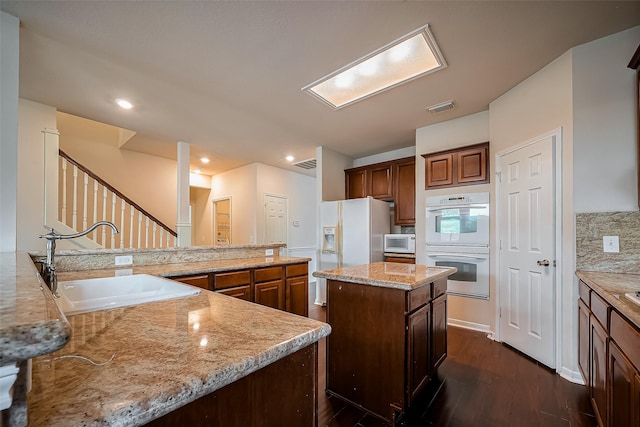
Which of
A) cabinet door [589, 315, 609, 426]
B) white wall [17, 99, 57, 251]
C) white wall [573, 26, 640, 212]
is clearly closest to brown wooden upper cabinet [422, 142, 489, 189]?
white wall [573, 26, 640, 212]

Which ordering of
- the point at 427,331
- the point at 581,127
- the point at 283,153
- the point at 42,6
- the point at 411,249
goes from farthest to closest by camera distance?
1. the point at 283,153
2. the point at 411,249
3. the point at 581,127
4. the point at 427,331
5. the point at 42,6

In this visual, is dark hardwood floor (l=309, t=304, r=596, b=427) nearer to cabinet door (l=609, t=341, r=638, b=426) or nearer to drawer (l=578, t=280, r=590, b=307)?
cabinet door (l=609, t=341, r=638, b=426)

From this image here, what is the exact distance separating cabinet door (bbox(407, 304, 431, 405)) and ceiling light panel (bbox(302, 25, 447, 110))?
197 centimetres

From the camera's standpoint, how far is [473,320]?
127 inches

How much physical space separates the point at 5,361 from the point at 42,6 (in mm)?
2433

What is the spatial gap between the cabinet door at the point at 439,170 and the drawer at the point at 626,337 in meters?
2.31

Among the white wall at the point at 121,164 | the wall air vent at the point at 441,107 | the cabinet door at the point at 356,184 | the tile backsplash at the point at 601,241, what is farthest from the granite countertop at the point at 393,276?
the white wall at the point at 121,164

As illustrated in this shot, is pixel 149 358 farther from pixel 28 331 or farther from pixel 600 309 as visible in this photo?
pixel 600 309

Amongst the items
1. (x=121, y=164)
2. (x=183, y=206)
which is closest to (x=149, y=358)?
(x=183, y=206)

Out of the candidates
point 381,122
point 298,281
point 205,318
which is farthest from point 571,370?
point 381,122

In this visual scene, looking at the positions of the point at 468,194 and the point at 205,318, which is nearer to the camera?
the point at 205,318

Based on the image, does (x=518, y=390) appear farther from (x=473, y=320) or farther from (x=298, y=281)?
(x=298, y=281)

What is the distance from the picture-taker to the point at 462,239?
3225mm

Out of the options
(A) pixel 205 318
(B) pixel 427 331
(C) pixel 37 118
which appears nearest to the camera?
(A) pixel 205 318
